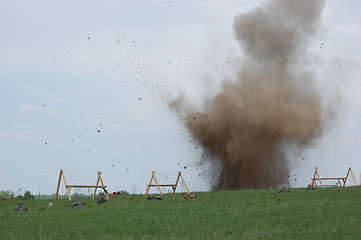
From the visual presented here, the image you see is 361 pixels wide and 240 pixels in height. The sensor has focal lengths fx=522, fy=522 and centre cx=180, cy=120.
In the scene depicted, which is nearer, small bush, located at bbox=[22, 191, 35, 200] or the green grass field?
the green grass field

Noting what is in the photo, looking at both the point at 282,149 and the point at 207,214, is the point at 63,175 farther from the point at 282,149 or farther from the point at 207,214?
the point at 282,149

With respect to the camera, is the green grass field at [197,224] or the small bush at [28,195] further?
the small bush at [28,195]

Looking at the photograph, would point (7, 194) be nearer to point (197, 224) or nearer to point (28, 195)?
point (28, 195)

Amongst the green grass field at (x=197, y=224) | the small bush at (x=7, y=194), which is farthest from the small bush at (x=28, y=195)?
the green grass field at (x=197, y=224)

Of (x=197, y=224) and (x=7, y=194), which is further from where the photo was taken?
(x=7, y=194)

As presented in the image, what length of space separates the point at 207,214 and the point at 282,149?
34.0 m

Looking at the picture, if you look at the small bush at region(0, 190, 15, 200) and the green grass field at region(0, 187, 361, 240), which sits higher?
the small bush at region(0, 190, 15, 200)

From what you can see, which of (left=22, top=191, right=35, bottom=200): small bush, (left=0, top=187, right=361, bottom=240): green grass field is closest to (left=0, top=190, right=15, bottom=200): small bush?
(left=22, top=191, right=35, bottom=200): small bush

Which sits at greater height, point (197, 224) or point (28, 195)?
point (28, 195)

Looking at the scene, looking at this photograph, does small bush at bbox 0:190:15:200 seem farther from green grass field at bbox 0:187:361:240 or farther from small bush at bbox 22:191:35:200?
green grass field at bbox 0:187:361:240

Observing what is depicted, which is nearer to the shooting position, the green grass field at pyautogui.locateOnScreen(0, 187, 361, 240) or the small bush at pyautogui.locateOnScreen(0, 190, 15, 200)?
the green grass field at pyautogui.locateOnScreen(0, 187, 361, 240)

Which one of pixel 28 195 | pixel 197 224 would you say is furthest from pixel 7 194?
pixel 197 224

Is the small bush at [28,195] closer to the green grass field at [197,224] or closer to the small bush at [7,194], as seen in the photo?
the small bush at [7,194]

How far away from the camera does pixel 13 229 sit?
627 inches
